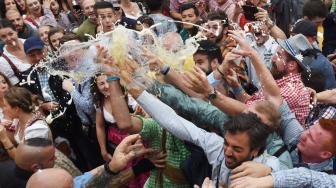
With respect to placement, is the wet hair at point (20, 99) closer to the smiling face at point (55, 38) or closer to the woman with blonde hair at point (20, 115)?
the woman with blonde hair at point (20, 115)

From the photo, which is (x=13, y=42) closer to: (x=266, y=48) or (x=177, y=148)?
(x=266, y=48)

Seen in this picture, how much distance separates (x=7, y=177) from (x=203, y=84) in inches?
50.2

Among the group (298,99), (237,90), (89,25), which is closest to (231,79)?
(237,90)

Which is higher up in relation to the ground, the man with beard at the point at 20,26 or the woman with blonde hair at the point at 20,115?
the woman with blonde hair at the point at 20,115

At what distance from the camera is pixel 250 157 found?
2.68m

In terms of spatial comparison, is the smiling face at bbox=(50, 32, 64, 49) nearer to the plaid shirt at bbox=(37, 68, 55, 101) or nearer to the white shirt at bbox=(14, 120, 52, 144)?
the plaid shirt at bbox=(37, 68, 55, 101)

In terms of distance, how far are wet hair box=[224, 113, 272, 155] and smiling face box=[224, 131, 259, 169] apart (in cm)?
2

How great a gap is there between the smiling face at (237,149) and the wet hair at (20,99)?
2.08 m

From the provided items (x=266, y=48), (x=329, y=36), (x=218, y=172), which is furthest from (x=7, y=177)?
(x=329, y=36)

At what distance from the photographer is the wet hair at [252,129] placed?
105 inches

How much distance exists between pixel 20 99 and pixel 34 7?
12.1ft

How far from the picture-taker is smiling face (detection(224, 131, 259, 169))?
264 centimetres

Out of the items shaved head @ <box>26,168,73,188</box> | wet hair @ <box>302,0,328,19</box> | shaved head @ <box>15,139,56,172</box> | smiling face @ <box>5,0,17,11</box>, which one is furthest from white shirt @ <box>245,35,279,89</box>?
smiling face @ <box>5,0,17,11</box>

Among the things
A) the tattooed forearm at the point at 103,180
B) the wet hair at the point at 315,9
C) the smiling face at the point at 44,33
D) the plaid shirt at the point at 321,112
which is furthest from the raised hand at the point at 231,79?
the smiling face at the point at 44,33
